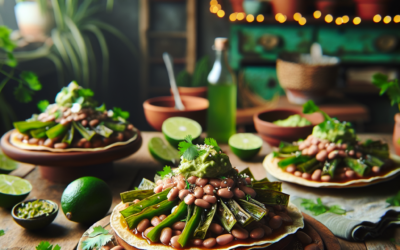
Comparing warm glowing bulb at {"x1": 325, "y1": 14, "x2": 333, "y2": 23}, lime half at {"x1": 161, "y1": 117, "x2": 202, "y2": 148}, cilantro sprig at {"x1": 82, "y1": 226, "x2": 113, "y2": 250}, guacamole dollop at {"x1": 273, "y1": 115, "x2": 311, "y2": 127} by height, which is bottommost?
guacamole dollop at {"x1": 273, "y1": 115, "x2": 311, "y2": 127}

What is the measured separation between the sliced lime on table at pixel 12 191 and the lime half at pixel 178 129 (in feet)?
2.14

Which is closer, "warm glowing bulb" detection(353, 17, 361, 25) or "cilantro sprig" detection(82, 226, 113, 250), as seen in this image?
"cilantro sprig" detection(82, 226, 113, 250)

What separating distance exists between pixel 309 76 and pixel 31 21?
270cm

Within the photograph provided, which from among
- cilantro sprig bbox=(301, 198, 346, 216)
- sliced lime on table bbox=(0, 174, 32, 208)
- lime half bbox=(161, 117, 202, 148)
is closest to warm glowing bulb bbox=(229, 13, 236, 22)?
lime half bbox=(161, 117, 202, 148)

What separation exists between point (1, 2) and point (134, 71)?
5.14 feet

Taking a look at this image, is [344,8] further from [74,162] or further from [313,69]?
[74,162]

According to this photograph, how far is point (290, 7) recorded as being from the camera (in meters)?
3.68

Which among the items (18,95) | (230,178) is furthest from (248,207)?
(18,95)

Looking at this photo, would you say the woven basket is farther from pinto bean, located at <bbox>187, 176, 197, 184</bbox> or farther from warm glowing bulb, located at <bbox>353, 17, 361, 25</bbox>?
pinto bean, located at <bbox>187, 176, 197, 184</bbox>

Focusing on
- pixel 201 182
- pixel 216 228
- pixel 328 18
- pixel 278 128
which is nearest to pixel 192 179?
pixel 201 182

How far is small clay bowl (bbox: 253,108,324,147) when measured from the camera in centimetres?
186

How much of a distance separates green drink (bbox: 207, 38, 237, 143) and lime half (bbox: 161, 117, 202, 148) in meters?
0.20

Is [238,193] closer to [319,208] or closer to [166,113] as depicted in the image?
[319,208]

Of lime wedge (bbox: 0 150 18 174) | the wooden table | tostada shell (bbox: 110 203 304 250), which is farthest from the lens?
lime wedge (bbox: 0 150 18 174)
